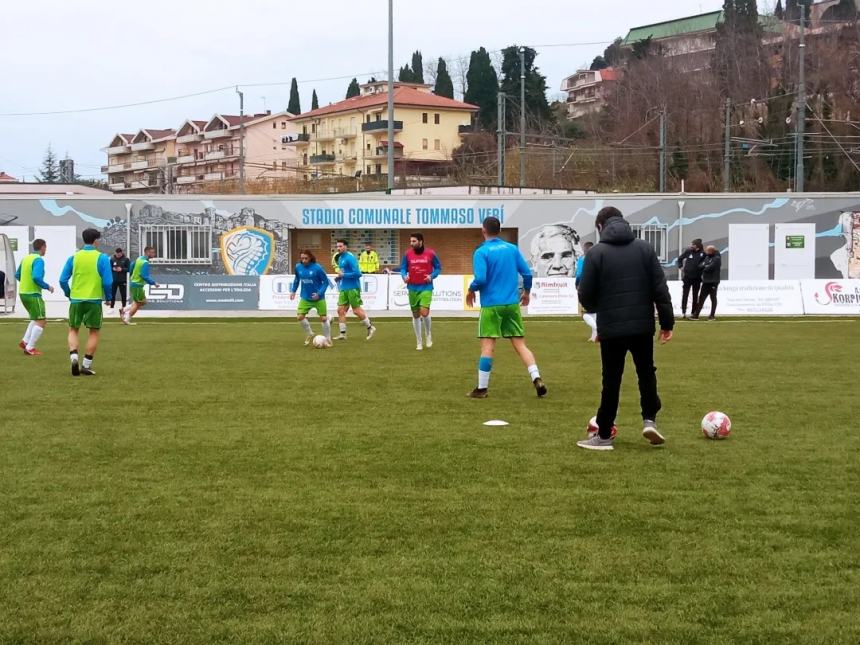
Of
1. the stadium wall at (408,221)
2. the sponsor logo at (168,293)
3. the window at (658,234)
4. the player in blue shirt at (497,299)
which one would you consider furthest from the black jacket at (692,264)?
the player in blue shirt at (497,299)

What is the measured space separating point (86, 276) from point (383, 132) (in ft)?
285

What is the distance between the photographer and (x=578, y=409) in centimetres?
1075

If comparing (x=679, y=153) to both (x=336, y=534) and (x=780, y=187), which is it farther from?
(x=336, y=534)

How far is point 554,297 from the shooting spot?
98.4 feet

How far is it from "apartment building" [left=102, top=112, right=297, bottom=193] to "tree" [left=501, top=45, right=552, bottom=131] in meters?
27.7

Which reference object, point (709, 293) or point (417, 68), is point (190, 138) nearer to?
point (417, 68)

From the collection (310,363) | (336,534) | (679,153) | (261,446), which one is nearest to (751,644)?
(336,534)

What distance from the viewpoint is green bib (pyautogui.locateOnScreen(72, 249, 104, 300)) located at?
45.3ft

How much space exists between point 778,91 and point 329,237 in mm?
35663

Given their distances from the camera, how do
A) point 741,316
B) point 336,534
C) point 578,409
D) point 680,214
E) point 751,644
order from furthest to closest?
point 680,214, point 741,316, point 578,409, point 336,534, point 751,644

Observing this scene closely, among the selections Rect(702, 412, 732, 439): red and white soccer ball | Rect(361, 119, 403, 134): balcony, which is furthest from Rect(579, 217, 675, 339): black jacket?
Rect(361, 119, 403, 134): balcony

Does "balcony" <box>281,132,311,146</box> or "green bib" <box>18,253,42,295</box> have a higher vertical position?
"balcony" <box>281,132,311,146</box>

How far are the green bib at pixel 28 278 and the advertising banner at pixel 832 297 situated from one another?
20.8 meters

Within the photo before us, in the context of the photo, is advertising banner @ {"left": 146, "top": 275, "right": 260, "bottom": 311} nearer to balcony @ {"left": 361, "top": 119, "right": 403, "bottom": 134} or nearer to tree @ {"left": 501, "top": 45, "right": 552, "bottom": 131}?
tree @ {"left": 501, "top": 45, "right": 552, "bottom": 131}
